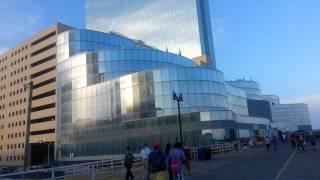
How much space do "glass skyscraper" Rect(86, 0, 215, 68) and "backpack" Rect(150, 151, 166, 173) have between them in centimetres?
10634

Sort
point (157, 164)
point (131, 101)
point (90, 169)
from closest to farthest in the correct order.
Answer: point (157, 164) → point (90, 169) → point (131, 101)

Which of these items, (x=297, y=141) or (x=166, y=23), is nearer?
(x=297, y=141)

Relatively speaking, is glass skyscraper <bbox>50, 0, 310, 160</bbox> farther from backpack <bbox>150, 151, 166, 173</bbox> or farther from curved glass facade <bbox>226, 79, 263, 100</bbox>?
curved glass facade <bbox>226, 79, 263, 100</bbox>

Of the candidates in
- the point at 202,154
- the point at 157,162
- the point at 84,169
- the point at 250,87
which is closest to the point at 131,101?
the point at 202,154

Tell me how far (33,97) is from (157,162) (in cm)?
9142

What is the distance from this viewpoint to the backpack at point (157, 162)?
12.8m

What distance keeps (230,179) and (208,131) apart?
39.9m

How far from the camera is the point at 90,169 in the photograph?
22.1 metres

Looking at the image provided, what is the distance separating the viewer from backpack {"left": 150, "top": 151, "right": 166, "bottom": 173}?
12.8m

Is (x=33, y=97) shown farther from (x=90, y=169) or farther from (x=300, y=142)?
(x=90, y=169)

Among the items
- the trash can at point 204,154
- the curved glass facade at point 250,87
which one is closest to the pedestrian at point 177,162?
the trash can at point 204,154

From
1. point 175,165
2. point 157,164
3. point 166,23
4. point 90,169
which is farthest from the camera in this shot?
point 166,23

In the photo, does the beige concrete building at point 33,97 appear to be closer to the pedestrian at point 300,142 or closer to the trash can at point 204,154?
the trash can at point 204,154

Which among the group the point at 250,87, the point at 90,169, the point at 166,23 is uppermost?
the point at 166,23
